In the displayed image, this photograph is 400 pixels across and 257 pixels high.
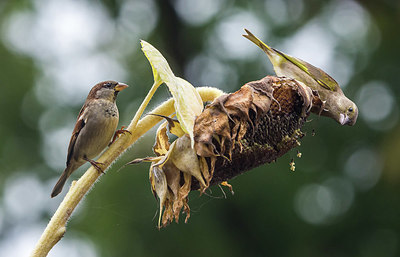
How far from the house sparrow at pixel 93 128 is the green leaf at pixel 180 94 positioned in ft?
1.83

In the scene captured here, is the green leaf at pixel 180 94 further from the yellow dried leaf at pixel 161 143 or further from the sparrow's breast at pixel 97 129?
the sparrow's breast at pixel 97 129

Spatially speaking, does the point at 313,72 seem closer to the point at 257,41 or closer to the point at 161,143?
the point at 257,41

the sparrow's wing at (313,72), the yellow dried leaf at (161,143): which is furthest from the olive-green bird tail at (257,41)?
the yellow dried leaf at (161,143)

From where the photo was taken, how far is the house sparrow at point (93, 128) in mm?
2131

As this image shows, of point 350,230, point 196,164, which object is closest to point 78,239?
point 350,230

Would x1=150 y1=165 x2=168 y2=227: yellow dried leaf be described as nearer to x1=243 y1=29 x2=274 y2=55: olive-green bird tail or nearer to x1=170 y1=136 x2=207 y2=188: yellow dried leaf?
x1=170 y1=136 x2=207 y2=188: yellow dried leaf

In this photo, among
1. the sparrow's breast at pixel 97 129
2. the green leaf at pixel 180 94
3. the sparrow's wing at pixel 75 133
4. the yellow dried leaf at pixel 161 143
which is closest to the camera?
the green leaf at pixel 180 94

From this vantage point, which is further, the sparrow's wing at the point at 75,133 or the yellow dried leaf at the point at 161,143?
the sparrow's wing at the point at 75,133

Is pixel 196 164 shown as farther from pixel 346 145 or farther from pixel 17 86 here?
pixel 17 86

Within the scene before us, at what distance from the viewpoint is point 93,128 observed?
7.47 ft

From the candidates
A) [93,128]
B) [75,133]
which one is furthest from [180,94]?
[75,133]

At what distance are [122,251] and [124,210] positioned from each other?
17.2 inches

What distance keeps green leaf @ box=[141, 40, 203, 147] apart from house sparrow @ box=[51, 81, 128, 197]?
56cm

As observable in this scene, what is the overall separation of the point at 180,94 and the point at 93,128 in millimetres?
906
